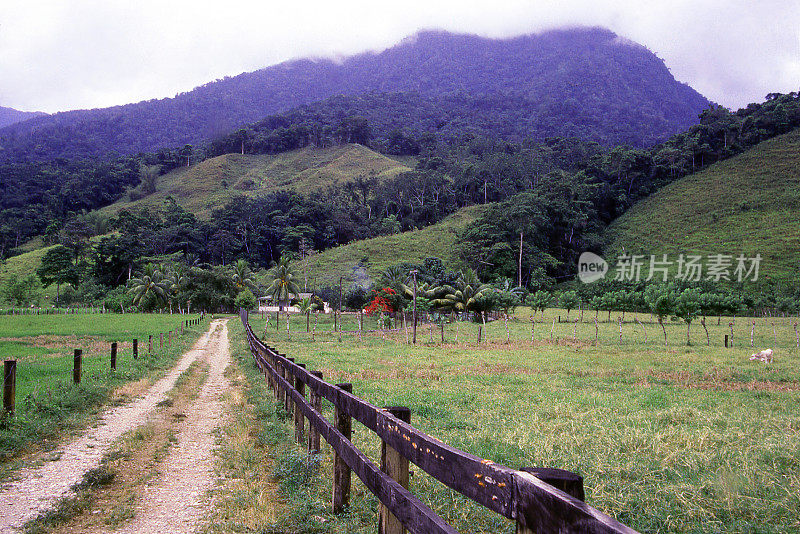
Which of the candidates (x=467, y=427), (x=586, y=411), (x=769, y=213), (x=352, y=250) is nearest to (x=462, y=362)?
(x=586, y=411)

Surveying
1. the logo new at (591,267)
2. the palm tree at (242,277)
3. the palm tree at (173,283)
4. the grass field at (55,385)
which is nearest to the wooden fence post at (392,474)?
the grass field at (55,385)

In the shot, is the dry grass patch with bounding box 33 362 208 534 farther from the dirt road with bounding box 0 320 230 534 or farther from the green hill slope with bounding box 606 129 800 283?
the green hill slope with bounding box 606 129 800 283

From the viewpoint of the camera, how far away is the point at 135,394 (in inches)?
450

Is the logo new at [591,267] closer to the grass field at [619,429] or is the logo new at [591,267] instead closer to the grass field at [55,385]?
the grass field at [619,429]

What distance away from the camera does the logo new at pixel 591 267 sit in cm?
7550

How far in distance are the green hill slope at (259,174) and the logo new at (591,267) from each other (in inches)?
2407

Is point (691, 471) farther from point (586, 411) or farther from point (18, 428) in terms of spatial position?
point (18, 428)

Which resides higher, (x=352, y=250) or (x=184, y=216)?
(x=184, y=216)

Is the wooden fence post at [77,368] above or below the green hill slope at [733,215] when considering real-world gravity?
below

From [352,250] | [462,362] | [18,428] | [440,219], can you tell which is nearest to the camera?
[18,428]

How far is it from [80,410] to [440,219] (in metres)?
95.7

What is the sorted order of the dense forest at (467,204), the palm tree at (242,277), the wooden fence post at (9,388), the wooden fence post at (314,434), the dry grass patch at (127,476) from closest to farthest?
the dry grass patch at (127,476)
the wooden fence post at (314,434)
the wooden fence post at (9,388)
the palm tree at (242,277)
the dense forest at (467,204)

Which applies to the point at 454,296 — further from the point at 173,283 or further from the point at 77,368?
the point at 173,283

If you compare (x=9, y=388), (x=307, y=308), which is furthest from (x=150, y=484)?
(x=307, y=308)
